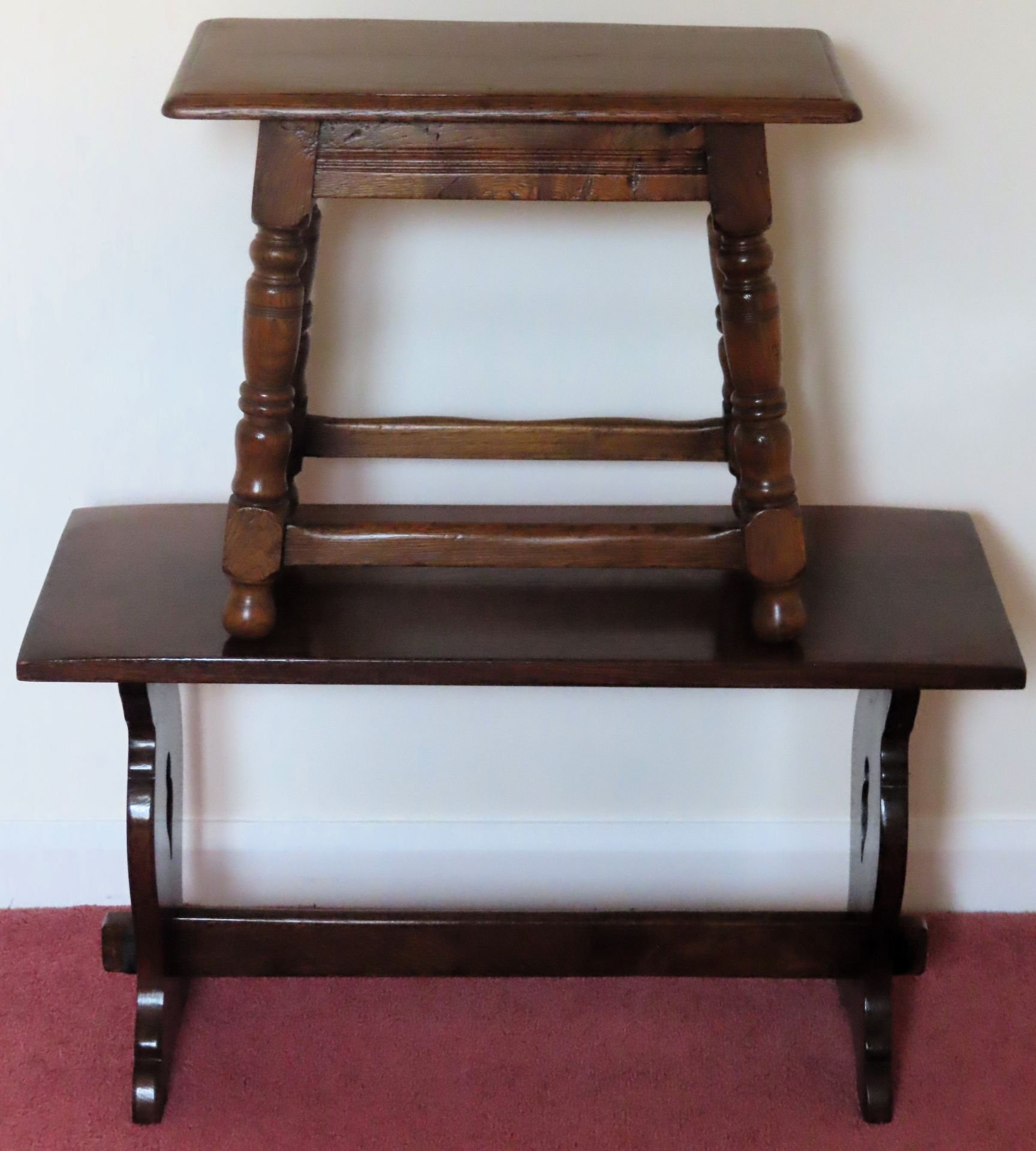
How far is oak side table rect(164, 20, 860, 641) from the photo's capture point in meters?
1.25

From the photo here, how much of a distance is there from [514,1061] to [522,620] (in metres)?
0.66

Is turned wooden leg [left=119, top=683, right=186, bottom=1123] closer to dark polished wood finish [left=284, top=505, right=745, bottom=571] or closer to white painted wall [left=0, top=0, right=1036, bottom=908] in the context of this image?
white painted wall [left=0, top=0, right=1036, bottom=908]

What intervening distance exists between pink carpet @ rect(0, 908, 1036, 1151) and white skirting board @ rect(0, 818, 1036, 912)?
8 centimetres

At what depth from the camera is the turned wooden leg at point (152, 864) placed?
5.60 feet

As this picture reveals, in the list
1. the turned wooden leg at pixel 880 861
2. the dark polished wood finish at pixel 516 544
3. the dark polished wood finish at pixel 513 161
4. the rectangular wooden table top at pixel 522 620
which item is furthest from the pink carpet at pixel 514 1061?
the dark polished wood finish at pixel 513 161

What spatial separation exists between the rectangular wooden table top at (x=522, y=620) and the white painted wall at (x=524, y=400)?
146mm

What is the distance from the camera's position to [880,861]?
175cm

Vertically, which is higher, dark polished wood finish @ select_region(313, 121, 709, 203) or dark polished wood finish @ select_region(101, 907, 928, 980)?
dark polished wood finish @ select_region(313, 121, 709, 203)

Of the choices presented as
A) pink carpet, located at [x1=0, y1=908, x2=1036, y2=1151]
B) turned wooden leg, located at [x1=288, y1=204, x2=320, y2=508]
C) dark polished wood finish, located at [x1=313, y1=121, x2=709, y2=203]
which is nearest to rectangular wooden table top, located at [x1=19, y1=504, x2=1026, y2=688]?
turned wooden leg, located at [x1=288, y1=204, x2=320, y2=508]

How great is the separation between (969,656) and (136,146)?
1.08 meters

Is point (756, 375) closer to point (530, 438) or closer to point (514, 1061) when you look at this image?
point (530, 438)

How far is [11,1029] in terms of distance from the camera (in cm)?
187

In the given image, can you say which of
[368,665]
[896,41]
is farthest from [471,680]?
[896,41]

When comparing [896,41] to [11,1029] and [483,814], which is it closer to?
[483,814]
